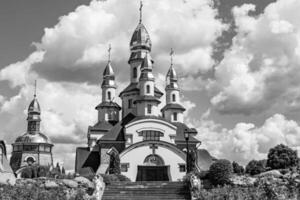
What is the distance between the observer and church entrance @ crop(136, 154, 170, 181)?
4559 cm

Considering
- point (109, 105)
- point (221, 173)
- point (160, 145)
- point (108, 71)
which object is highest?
point (108, 71)

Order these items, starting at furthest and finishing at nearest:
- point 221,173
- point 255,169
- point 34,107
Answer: point 34,107
point 255,169
point 221,173

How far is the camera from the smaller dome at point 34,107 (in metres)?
78.0

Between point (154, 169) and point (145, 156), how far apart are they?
6.24 ft

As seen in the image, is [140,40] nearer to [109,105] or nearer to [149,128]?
[109,105]

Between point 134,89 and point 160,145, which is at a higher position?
point 134,89

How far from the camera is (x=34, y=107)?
78562mm

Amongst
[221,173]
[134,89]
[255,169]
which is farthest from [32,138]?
[221,173]

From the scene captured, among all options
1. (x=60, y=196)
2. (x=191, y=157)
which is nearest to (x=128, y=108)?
(x=191, y=157)

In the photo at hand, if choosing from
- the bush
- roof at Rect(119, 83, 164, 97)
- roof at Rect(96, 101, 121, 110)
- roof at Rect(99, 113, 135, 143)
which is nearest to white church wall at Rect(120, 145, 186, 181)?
roof at Rect(99, 113, 135, 143)

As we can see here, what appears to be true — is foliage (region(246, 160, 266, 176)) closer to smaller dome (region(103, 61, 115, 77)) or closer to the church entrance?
the church entrance

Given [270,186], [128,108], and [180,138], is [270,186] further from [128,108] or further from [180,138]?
[128,108]

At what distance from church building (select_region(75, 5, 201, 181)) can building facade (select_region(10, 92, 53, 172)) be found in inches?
798

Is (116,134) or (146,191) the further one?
(116,134)
